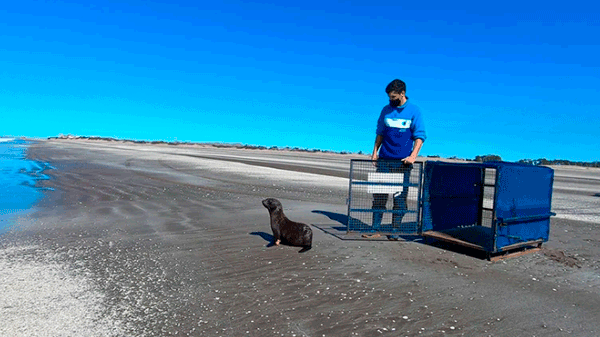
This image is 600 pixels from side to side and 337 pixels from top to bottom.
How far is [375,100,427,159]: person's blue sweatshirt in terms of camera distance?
6840 millimetres

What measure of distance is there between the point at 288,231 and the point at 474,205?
3.63 metres

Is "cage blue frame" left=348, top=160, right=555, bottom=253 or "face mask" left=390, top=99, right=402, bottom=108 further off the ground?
"face mask" left=390, top=99, right=402, bottom=108

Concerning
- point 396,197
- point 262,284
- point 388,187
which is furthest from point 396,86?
point 262,284

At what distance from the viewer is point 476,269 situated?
5680 mm

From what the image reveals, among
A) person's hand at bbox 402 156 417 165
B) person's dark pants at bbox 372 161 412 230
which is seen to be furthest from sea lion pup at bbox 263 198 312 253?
person's hand at bbox 402 156 417 165

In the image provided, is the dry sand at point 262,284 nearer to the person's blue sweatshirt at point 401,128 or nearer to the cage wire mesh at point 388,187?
the cage wire mesh at point 388,187

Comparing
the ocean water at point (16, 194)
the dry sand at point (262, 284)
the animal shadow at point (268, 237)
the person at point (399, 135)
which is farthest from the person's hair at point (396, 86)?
the ocean water at point (16, 194)

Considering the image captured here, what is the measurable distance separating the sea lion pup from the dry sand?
0.16 meters

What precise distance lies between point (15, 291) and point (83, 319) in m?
1.18

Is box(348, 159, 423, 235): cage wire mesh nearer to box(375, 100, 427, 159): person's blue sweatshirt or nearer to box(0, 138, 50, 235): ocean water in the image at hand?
box(375, 100, 427, 159): person's blue sweatshirt

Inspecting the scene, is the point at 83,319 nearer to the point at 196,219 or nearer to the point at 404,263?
the point at 404,263

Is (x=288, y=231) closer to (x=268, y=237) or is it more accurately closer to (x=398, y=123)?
(x=268, y=237)

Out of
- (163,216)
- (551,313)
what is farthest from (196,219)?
(551,313)

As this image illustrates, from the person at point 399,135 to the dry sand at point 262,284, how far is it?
81 cm
